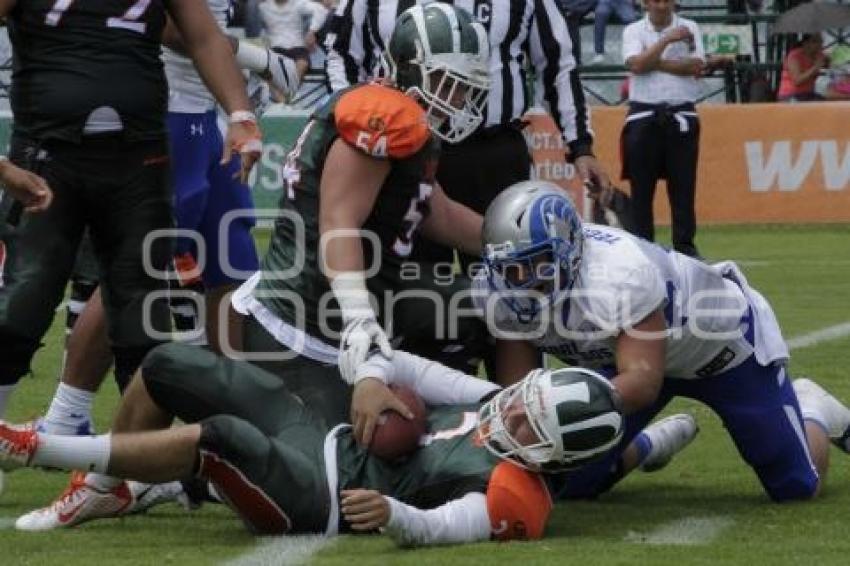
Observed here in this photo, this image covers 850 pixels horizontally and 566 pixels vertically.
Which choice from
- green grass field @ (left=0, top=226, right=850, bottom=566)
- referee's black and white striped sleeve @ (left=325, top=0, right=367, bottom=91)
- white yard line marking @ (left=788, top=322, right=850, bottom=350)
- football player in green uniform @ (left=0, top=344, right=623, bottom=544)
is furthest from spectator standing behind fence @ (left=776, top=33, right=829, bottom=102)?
football player in green uniform @ (left=0, top=344, right=623, bottom=544)

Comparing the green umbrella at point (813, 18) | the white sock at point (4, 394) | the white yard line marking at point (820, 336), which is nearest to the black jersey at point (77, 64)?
the white sock at point (4, 394)

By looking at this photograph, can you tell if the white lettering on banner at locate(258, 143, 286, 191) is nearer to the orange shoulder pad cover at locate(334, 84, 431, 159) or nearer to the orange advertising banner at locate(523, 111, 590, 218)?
the orange advertising banner at locate(523, 111, 590, 218)

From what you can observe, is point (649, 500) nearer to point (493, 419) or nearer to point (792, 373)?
point (493, 419)

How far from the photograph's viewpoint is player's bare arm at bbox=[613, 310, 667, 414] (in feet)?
17.9

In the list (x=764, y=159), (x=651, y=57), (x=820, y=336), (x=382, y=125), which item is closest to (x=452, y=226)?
(x=382, y=125)

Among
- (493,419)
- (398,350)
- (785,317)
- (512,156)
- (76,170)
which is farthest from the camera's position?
(785,317)

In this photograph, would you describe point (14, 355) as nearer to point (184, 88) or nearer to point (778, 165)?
point (184, 88)

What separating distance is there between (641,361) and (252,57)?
6.29ft

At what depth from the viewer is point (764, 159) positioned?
51.3ft

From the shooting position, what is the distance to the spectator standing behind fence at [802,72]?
16844mm

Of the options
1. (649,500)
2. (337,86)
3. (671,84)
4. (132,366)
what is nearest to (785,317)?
(671,84)

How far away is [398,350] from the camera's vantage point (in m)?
6.10

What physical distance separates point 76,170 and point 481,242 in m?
1.11

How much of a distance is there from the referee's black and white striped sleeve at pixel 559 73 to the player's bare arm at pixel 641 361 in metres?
1.99
